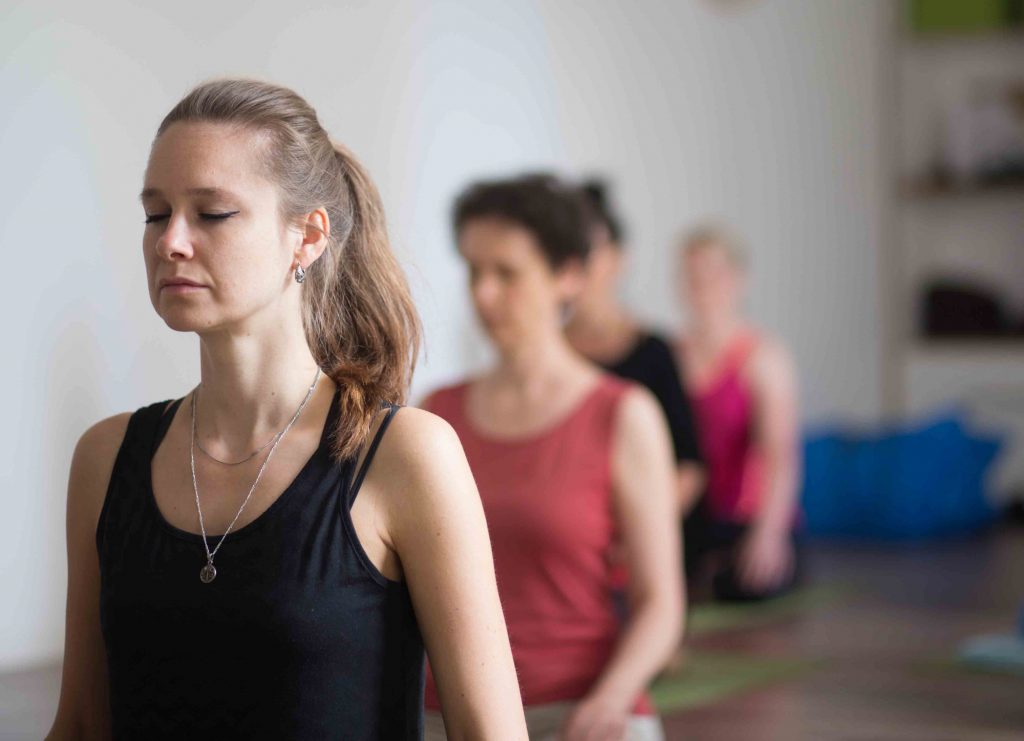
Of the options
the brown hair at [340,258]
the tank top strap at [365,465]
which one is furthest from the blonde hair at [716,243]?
the tank top strap at [365,465]

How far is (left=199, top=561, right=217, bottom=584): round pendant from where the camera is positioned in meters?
1.02

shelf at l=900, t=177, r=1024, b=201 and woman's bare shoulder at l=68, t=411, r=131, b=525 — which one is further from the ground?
shelf at l=900, t=177, r=1024, b=201

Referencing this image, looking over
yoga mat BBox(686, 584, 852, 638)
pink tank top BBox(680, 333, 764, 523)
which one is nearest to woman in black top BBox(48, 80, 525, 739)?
yoga mat BBox(686, 584, 852, 638)

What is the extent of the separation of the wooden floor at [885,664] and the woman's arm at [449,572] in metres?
1.94

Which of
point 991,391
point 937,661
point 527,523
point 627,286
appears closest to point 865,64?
point 991,391

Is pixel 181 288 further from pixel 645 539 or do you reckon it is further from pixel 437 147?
pixel 437 147

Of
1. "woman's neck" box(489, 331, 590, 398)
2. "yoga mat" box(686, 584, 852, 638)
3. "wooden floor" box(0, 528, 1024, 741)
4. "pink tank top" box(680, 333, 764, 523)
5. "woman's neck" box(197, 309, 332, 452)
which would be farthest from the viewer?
"pink tank top" box(680, 333, 764, 523)

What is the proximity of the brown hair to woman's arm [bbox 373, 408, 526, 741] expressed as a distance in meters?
0.04

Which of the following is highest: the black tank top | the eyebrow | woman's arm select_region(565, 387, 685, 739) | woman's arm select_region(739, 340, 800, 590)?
the eyebrow

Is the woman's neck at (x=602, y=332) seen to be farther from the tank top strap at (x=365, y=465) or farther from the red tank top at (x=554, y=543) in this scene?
the tank top strap at (x=365, y=465)

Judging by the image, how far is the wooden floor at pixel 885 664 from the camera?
115 inches

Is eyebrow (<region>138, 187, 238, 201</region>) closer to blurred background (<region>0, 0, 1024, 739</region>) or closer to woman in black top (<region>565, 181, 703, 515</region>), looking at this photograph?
blurred background (<region>0, 0, 1024, 739</region>)

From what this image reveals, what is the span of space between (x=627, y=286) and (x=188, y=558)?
14.7ft

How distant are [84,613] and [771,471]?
10.3 ft
